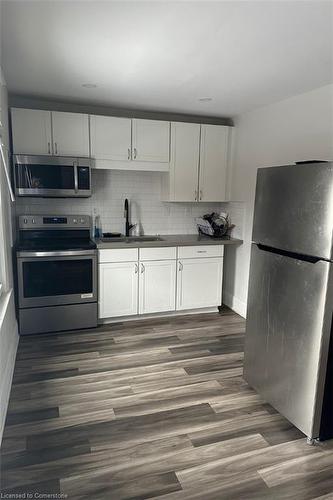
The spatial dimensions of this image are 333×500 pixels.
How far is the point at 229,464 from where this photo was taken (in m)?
1.89

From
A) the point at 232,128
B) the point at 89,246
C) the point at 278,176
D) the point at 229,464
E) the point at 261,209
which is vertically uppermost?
the point at 232,128

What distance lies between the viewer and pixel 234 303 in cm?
430

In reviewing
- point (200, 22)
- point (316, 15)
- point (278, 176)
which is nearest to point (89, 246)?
point (278, 176)

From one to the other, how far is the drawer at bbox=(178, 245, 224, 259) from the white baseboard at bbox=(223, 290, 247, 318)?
63cm

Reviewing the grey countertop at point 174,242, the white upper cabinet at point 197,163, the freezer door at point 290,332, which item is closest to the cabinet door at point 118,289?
the grey countertop at point 174,242

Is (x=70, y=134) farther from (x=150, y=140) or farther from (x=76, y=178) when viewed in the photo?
(x=150, y=140)

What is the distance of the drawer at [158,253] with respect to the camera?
12.2ft

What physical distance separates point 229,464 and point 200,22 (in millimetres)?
2385

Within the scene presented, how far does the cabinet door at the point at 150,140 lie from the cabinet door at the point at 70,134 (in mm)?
→ 525

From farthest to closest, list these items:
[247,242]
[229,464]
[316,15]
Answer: [247,242] < [229,464] < [316,15]

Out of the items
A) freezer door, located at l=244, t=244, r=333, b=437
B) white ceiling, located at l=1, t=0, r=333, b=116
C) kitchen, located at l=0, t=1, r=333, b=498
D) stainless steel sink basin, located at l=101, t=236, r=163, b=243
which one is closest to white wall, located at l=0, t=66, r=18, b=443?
kitchen, located at l=0, t=1, r=333, b=498

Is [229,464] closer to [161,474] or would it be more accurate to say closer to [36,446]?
[161,474]

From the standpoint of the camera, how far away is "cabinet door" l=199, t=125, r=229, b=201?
4.06 metres

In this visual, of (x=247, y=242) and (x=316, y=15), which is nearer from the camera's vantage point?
(x=316, y=15)
